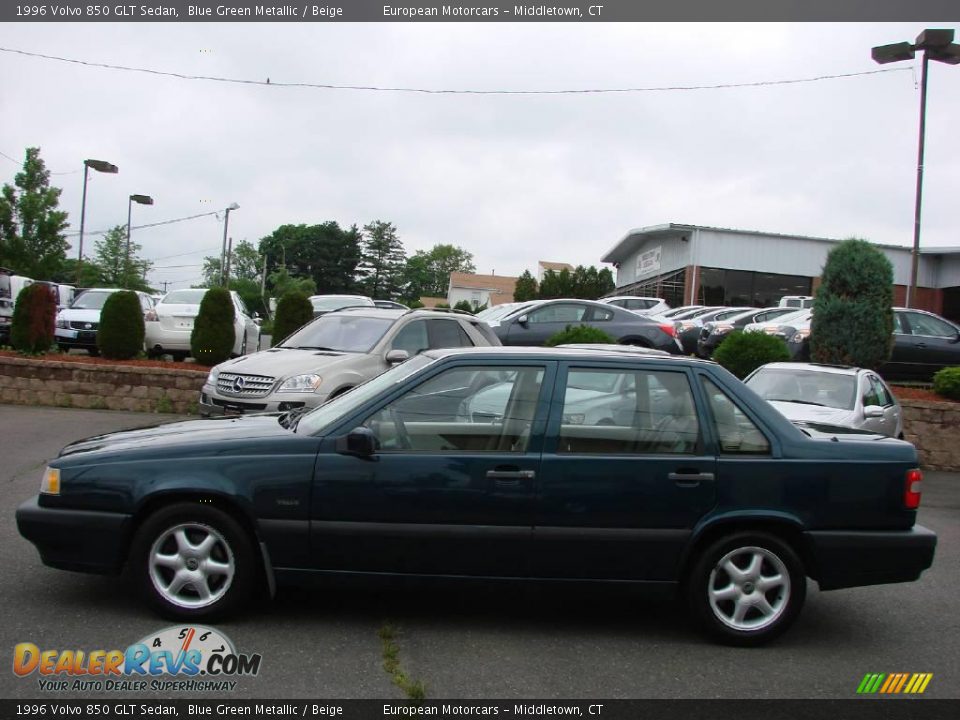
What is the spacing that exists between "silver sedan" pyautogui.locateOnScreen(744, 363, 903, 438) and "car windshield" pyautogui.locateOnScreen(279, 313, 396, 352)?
4.57 metres

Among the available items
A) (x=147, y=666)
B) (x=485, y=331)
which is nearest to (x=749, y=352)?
(x=485, y=331)

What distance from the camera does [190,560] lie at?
179 inches

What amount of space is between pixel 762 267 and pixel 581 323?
2854 cm

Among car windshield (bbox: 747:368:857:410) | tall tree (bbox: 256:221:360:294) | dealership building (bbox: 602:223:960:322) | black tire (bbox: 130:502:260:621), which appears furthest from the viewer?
tall tree (bbox: 256:221:360:294)

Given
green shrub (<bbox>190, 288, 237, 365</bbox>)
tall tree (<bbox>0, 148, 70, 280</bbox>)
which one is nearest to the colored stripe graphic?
green shrub (<bbox>190, 288, 237, 365</bbox>)

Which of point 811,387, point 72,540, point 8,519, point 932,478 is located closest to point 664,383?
point 72,540

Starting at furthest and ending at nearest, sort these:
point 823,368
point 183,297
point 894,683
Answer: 1. point 183,297
2. point 823,368
3. point 894,683

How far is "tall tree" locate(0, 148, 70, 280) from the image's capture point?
45594 mm

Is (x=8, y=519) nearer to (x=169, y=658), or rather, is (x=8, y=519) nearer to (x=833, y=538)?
(x=169, y=658)

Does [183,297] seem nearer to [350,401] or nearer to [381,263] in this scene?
[350,401]

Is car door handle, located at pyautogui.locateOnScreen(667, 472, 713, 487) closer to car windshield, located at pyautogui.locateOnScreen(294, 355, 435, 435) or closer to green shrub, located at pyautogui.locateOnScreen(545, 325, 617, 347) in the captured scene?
car windshield, located at pyautogui.locateOnScreen(294, 355, 435, 435)

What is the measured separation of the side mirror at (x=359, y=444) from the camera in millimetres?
4527

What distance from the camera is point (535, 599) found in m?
5.49

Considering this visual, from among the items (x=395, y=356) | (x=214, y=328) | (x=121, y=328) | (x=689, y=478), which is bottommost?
(x=689, y=478)
